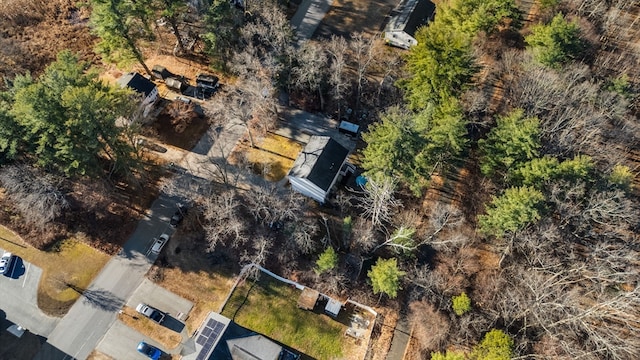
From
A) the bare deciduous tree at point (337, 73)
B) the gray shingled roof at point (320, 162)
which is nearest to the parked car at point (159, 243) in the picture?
the gray shingled roof at point (320, 162)

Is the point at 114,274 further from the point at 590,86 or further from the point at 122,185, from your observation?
the point at 590,86

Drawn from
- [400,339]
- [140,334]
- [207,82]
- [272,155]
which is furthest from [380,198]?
[207,82]

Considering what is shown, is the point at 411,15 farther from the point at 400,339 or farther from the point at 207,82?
the point at 400,339

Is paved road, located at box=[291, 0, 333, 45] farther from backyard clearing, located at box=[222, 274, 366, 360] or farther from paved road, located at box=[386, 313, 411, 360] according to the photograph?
paved road, located at box=[386, 313, 411, 360]

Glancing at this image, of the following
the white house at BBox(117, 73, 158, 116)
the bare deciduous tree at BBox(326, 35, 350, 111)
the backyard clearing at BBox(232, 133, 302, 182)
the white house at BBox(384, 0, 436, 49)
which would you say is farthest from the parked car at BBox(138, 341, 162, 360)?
the white house at BBox(384, 0, 436, 49)

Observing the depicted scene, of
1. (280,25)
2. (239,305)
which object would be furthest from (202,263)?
(280,25)

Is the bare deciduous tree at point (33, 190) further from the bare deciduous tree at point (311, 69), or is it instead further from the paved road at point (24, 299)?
the bare deciduous tree at point (311, 69)
